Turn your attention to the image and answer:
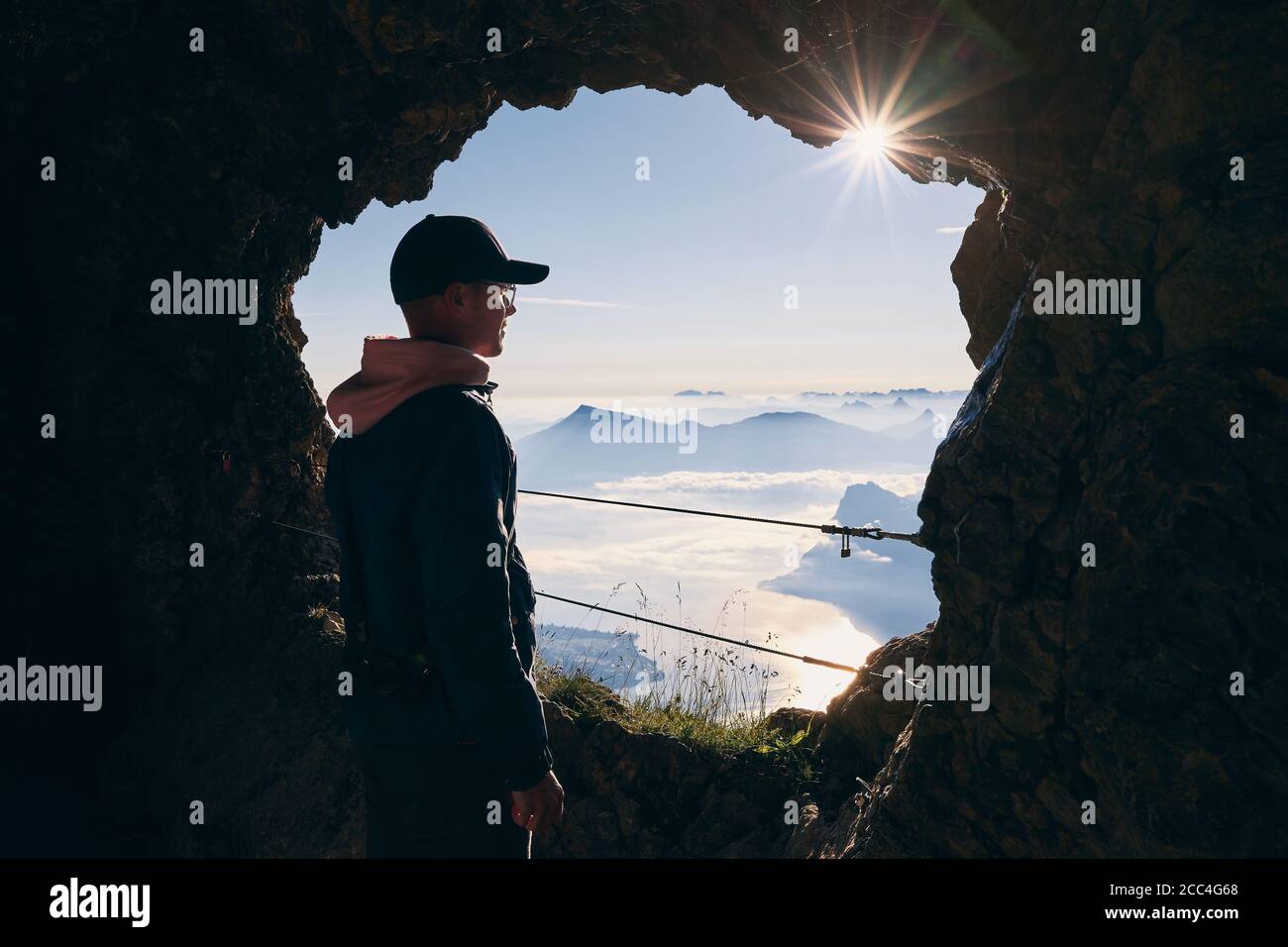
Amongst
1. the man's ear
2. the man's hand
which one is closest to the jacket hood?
the man's ear

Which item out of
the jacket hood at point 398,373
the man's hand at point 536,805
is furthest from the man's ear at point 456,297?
the man's hand at point 536,805

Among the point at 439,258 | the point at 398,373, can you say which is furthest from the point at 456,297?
the point at 398,373

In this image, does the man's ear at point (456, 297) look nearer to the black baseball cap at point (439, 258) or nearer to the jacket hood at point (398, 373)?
the black baseball cap at point (439, 258)

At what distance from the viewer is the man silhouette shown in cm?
231

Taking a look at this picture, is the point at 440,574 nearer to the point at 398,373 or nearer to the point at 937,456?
the point at 398,373

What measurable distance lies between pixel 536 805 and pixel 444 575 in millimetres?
766

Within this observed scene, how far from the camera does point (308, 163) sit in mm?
6336

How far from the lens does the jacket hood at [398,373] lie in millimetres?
2584

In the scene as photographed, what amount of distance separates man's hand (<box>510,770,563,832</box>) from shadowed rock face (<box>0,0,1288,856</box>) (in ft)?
7.45

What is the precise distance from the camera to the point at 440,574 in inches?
91.8

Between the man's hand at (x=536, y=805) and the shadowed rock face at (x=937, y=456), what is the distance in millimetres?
2270

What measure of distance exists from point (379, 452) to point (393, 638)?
2.05 ft
